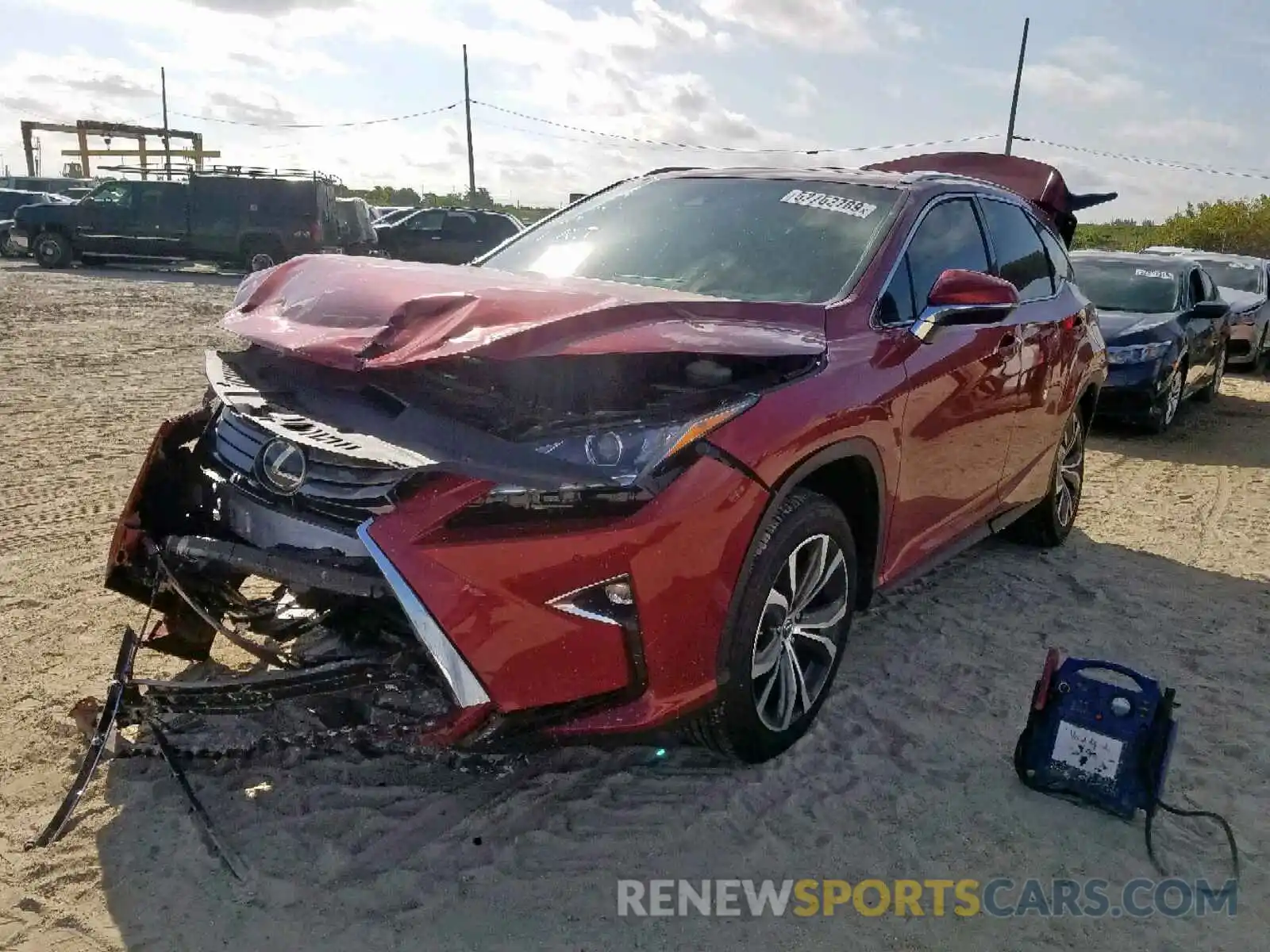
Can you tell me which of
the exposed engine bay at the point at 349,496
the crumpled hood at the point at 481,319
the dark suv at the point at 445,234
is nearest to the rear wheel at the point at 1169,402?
the crumpled hood at the point at 481,319

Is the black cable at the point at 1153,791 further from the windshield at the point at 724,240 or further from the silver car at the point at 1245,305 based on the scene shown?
the silver car at the point at 1245,305

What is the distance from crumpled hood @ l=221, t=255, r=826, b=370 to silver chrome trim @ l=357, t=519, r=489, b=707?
0.51 m

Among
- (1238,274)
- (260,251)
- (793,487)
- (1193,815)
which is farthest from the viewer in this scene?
(260,251)

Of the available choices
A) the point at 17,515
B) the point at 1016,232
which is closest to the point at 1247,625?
the point at 1016,232

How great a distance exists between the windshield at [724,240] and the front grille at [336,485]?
4.73 ft

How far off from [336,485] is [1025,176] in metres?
4.89

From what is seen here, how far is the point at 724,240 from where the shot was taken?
3779mm

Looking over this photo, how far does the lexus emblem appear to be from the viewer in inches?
101

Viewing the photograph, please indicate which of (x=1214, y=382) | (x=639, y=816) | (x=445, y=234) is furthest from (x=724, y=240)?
(x=445, y=234)

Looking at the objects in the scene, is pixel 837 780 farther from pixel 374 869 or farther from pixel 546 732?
pixel 374 869

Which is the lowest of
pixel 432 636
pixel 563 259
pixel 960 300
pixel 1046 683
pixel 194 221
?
pixel 1046 683

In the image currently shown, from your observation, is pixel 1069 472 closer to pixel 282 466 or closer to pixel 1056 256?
pixel 1056 256

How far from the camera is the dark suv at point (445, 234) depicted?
21047 millimetres

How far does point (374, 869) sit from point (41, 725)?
4.27 ft
